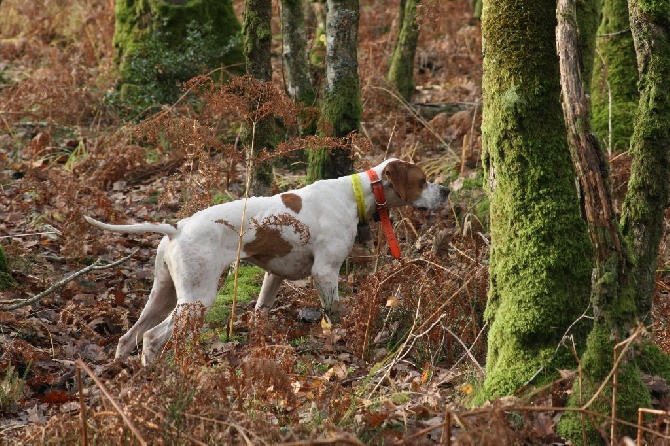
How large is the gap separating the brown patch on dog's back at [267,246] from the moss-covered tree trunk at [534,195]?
8.35ft

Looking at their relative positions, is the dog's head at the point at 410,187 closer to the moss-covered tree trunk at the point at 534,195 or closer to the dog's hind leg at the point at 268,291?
the dog's hind leg at the point at 268,291

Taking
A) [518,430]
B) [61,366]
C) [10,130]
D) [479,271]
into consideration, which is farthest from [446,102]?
[518,430]

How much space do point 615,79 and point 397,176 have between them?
178 inches

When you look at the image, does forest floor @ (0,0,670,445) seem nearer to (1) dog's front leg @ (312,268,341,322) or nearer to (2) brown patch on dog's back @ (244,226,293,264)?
(1) dog's front leg @ (312,268,341,322)

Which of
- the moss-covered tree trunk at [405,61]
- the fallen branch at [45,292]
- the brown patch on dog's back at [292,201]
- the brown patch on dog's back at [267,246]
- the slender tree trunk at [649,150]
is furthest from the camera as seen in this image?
the moss-covered tree trunk at [405,61]

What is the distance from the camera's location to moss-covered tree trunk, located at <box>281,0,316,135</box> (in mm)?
10430

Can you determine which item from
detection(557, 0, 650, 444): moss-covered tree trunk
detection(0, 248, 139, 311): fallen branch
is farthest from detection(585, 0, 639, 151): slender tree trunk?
detection(557, 0, 650, 444): moss-covered tree trunk

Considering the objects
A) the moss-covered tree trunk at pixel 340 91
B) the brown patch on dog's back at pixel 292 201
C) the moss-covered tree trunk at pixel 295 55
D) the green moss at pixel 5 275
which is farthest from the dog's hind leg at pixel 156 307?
the moss-covered tree trunk at pixel 295 55

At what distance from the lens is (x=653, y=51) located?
4801mm

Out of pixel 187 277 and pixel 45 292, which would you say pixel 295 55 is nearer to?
pixel 187 277

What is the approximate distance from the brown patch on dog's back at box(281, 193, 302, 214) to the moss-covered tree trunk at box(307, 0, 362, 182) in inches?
58.9

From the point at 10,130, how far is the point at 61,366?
6.62 m

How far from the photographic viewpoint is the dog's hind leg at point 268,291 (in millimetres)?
7199

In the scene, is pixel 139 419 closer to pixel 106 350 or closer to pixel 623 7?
pixel 106 350
